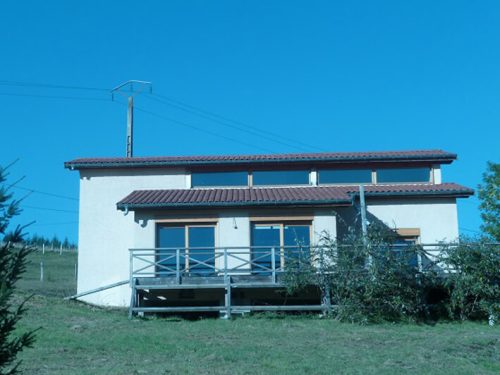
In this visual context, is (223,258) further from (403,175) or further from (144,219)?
(403,175)

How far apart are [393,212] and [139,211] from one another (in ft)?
27.2

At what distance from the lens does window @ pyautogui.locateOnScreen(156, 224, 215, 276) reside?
804 inches

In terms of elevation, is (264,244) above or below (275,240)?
below

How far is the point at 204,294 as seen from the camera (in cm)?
2097

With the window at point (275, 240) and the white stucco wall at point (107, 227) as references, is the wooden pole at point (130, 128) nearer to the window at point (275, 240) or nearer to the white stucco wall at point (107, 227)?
the white stucco wall at point (107, 227)

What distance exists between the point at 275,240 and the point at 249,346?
7.09 metres

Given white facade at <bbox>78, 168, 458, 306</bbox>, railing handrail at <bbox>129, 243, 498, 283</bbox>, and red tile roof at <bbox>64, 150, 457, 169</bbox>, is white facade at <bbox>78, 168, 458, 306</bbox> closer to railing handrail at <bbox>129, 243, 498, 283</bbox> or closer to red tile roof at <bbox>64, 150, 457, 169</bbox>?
red tile roof at <bbox>64, 150, 457, 169</bbox>

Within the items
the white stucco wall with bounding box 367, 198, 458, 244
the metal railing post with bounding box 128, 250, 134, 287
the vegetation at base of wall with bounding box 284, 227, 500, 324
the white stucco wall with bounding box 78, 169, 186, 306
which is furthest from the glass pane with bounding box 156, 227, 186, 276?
the white stucco wall with bounding box 367, 198, 458, 244

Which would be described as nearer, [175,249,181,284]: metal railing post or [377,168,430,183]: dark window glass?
[175,249,181,284]: metal railing post

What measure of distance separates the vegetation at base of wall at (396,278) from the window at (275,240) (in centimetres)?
130

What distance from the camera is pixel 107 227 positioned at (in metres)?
23.4

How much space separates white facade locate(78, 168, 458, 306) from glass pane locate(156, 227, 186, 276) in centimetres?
34

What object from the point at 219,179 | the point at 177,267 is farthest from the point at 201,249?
the point at 219,179

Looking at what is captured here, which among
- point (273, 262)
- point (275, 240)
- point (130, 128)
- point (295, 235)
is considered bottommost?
point (273, 262)
